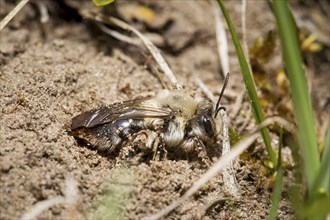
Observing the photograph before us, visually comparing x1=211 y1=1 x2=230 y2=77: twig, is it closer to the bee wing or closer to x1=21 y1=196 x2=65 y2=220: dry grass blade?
the bee wing

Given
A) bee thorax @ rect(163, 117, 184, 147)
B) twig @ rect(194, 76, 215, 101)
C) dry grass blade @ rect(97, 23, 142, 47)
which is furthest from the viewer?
dry grass blade @ rect(97, 23, 142, 47)

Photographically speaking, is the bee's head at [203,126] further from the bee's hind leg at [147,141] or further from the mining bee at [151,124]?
the bee's hind leg at [147,141]

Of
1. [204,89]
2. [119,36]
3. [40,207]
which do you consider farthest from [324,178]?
[119,36]

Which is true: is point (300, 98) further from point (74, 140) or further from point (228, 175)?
point (74, 140)

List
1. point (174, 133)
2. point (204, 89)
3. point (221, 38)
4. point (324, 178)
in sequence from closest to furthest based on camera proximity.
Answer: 1. point (324, 178)
2. point (174, 133)
3. point (204, 89)
4. point (221, 38)

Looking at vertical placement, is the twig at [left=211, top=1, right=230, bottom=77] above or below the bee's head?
above

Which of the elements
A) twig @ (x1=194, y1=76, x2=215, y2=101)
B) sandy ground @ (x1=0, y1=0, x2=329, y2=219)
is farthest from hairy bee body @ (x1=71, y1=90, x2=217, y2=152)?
twig @ (x1=194, y1=76, x2=215, y2=101)
